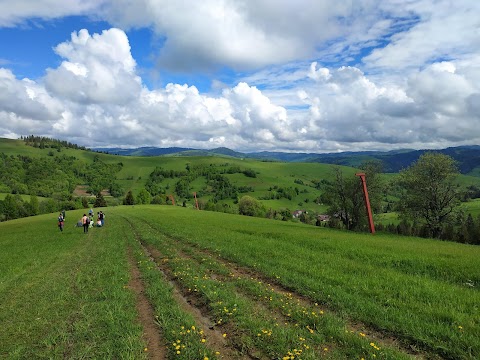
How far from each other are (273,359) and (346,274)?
8.23m

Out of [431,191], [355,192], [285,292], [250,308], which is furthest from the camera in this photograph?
[355,192]

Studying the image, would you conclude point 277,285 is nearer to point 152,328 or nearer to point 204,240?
point 152,328

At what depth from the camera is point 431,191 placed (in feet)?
162

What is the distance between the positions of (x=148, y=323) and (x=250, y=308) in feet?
11.8

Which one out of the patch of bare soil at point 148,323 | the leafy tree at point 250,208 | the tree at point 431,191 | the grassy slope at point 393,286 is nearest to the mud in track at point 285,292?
the grassy slope at point 393,286

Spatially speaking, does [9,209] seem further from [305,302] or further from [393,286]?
[393,286]

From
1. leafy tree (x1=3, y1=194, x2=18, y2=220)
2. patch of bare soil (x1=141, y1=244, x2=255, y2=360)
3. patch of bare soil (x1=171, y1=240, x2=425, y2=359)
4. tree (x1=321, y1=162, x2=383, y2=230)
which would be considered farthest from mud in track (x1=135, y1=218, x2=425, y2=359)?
leafy tree (x1=3, y1=194, x2=18, y2=220)

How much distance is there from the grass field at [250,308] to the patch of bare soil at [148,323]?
41mm

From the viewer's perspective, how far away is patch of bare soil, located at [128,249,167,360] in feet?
27.6

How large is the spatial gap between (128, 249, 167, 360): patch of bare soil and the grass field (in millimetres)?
41

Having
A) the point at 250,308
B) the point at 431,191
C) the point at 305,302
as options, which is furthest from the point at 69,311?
the point at 431,191

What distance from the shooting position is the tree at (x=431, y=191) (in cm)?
4881

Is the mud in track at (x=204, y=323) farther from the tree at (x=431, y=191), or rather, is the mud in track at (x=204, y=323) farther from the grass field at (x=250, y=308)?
the tree at (x=431, y=191)

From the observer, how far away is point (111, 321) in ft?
33.8
